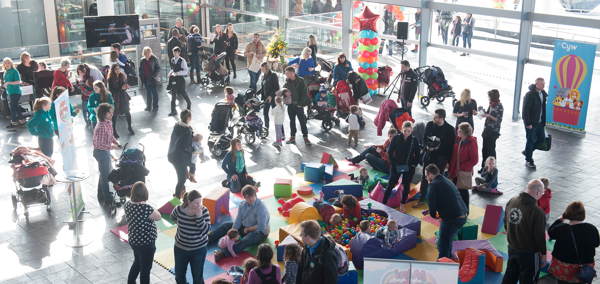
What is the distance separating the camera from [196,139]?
898 centimetres

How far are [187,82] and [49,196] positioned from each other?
8856mm

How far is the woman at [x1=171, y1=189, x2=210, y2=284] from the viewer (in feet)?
19.7

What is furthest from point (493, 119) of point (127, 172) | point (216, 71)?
point (216, 71)

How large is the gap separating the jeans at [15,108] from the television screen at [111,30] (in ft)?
8.41

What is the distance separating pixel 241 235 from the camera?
7.81 metres

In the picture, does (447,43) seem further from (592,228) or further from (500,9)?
(592,228)

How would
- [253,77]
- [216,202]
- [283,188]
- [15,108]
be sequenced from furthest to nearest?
[253,77]
[15,108]
[283,188]
[216,202]

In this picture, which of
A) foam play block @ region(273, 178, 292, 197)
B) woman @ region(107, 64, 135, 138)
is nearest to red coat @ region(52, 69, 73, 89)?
woman @ region(107, 64, 135, 138)

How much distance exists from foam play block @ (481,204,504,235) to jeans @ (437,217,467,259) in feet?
4.62

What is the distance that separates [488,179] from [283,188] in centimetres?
343

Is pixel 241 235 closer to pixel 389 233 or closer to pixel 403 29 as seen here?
pixel 389 233

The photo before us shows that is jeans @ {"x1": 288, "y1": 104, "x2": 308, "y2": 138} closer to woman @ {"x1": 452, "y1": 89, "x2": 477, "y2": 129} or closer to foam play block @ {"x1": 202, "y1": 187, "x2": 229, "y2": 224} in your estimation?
woman @ {"x1": 452, "y1": 89, "x2": 477, "y2": 129}

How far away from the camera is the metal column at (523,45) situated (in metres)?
13.1

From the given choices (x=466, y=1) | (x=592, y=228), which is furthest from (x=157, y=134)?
(x=592, y=228)
